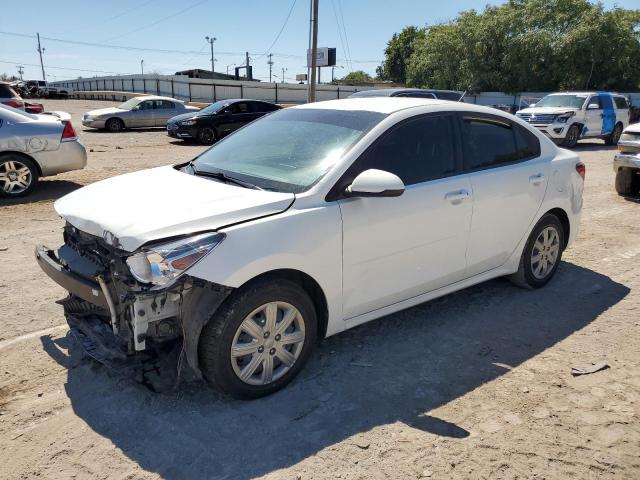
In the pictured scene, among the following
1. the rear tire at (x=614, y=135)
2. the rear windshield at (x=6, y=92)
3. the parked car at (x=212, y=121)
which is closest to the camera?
the rear windshield at (x=6, y=92)

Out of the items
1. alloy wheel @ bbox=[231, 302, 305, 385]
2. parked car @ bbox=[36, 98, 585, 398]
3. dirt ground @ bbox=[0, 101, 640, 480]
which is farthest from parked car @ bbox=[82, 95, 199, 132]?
alloy wheel @ bbox=[231, 302, 305, 385]

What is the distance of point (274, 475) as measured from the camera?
2.55m

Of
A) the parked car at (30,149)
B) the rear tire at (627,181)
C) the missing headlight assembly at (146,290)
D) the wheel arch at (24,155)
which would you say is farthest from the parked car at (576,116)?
the missing headlight assembly at (146,290)

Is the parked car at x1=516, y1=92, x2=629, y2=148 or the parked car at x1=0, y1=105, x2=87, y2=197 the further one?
the parked car at x1=516, y1=92, x2=629, y2=148

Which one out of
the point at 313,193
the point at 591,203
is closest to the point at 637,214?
the point at 591,203

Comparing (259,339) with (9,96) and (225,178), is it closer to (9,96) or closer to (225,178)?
(225,178)

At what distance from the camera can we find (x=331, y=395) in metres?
3.21

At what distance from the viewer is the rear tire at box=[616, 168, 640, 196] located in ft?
30.1

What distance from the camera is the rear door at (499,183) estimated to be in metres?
4.12

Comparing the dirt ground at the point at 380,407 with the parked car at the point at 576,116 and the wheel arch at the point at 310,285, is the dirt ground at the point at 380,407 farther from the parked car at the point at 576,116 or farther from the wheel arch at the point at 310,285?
the parked car at the point at 576,116

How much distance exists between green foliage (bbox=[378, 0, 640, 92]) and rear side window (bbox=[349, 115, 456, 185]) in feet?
132

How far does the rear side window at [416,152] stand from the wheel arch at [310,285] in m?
0.73

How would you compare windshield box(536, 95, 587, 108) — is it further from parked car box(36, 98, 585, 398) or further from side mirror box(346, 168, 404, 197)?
side mirror box(346, 168, 404, 197)

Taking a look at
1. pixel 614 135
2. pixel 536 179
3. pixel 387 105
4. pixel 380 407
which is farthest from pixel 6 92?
pixel 614 135
